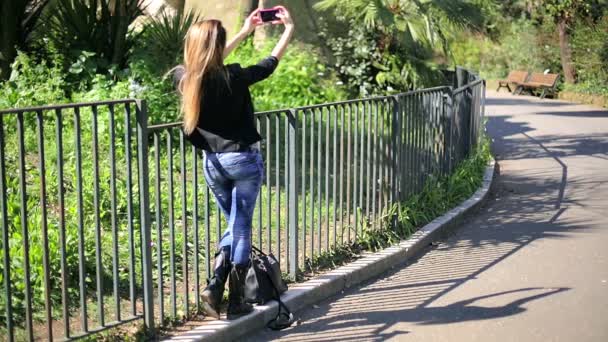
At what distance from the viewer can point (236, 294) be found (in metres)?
5.61

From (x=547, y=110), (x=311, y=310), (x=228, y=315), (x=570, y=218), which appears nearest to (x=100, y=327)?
(x=228, y=315)

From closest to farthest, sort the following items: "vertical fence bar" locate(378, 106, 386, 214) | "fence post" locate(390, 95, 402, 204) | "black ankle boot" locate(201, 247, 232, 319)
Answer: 1. "black ankle boot" locate(201, 247, 232, 319)
2. "vertical fence bar" locate(378, 106, 386, 214)
3. "fence post" locate(390, 95, 402, 204)

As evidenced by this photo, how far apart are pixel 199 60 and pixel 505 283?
3.24 m

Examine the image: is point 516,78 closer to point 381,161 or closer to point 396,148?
point 396,148

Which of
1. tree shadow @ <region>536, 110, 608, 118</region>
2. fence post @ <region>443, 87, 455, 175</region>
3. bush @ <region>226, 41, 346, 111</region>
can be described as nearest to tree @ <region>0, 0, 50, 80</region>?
bush @ <region>226, 41, 346, 111</region>

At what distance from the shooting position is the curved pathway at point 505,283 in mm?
5734

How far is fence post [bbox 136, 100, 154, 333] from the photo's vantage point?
5043 mm

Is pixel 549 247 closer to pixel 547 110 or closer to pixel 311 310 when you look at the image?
pixel 311 310

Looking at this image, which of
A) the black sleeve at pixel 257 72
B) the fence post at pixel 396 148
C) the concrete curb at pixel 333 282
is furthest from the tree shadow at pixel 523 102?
the black sleeve at pixel 257 72

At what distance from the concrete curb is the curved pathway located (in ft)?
0.33

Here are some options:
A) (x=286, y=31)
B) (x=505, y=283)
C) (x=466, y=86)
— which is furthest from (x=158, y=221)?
(x=466, y=86)

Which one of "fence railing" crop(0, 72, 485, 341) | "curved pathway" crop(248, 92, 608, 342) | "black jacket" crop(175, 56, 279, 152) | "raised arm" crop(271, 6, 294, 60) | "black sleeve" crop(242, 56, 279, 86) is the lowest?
"curved pathway" crop(248, 92, 608, 342)

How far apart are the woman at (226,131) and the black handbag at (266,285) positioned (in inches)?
2.2

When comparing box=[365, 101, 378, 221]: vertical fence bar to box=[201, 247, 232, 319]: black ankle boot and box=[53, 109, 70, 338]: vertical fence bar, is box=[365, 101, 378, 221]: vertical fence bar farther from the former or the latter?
box=[53, 109, 70, 338]: vertical fence bar
